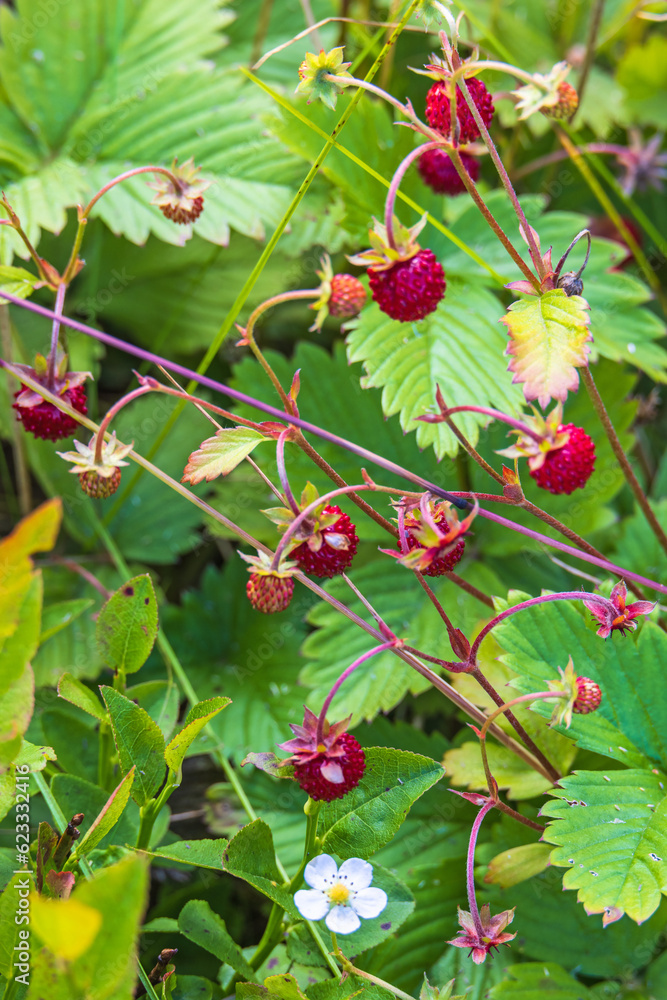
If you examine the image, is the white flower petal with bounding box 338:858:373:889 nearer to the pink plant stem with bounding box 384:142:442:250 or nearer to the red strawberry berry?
the pink plant stem with bounding box 384:142:442:250

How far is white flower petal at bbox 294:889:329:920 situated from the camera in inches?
32.9

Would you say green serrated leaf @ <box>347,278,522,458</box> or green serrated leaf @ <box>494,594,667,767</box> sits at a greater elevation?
green serrated leaf @ <box>347,278,522,458</box>

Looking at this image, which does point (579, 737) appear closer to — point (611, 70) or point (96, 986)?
point (96, 986)

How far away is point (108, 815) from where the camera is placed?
0.84m

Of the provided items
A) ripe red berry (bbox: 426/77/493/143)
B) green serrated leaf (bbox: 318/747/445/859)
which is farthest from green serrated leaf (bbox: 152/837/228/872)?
ripe red berry (bbox: 426/77/493/143)

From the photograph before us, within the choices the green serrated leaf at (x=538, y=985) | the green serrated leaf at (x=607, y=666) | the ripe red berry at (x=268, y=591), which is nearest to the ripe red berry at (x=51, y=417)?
the ripe red berry at (x=268, y=591)

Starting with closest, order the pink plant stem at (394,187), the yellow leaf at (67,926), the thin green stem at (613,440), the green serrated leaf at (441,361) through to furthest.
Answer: the yellow leaf at (67,926) < the pink plant stem at (394,187) < the thin green stem at (613,440) < the green serrated leaf at (441,361)

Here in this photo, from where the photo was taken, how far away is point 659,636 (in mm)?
1095

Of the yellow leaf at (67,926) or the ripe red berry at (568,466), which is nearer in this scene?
the yellow leaf at (67,926)

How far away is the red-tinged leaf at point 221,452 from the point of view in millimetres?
900

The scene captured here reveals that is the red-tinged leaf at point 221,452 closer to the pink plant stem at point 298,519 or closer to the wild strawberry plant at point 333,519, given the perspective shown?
the wild strawberry plant at point 333,519

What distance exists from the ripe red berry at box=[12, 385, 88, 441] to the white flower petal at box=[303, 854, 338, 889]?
62 centimetres

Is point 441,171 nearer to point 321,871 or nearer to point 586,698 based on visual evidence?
point 586,698

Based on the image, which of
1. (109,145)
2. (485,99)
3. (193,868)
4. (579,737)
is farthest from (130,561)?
(485,99)
